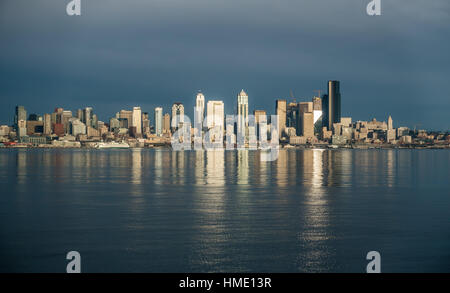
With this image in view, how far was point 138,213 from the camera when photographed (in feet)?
125

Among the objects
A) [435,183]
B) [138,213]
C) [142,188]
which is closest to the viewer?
[138,213]

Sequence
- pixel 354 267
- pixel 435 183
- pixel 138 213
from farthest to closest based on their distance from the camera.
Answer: pixel 435 183, pixel 138 213, pixel 354 267

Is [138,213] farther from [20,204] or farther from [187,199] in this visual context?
[20,204]

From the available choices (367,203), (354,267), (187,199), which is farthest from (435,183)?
(354,267)

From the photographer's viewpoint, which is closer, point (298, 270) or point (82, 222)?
point (298, 270)

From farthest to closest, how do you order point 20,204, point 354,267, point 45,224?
point 20,204
point 45,224
point 354,267

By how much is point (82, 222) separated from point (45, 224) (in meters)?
2.47

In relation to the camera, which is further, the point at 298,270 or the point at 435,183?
the point at 435,183
